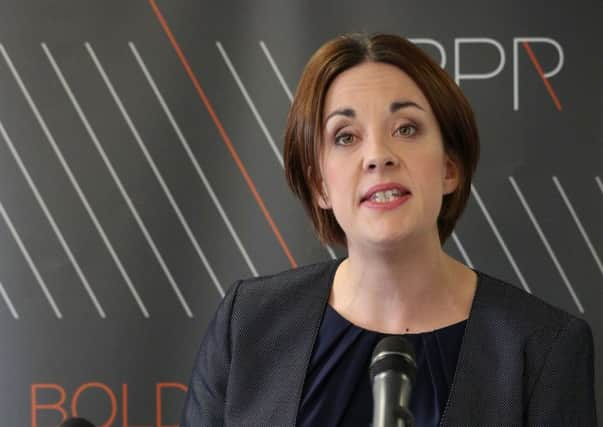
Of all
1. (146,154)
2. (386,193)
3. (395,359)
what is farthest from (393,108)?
(146,154)

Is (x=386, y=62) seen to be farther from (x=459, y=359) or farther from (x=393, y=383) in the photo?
(x=393, y=383)

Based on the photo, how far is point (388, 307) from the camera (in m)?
1.54

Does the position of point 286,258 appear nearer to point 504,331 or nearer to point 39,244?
point 39,244

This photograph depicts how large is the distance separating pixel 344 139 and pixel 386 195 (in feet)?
0.44

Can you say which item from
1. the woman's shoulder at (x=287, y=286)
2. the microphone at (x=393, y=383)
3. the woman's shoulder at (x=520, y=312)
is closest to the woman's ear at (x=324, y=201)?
the woman's shoulder at (x=287, y=286)

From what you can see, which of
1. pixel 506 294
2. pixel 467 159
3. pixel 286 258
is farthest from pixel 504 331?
pixel 286 258

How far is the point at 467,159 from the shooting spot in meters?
1.55

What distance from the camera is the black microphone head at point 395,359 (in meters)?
0.93

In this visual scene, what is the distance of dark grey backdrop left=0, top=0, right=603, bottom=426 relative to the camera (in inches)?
82.0

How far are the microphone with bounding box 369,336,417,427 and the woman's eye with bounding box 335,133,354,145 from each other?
1.76 feet

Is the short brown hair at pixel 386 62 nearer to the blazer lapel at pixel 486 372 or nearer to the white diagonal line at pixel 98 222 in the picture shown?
the blazer lapel at pixel 486 372

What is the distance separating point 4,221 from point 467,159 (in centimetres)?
110

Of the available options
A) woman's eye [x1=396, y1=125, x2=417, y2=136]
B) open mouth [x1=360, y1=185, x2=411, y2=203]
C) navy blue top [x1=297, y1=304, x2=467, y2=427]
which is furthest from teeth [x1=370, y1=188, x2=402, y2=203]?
navy blue top [x1=297, y1=304, x2=467, y2=427]

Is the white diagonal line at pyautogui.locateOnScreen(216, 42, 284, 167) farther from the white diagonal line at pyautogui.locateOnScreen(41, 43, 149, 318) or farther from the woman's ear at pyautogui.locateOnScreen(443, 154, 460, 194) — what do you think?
the woman's ear at pyautogui.locateOnScreen(443, 154, 460, 194)
